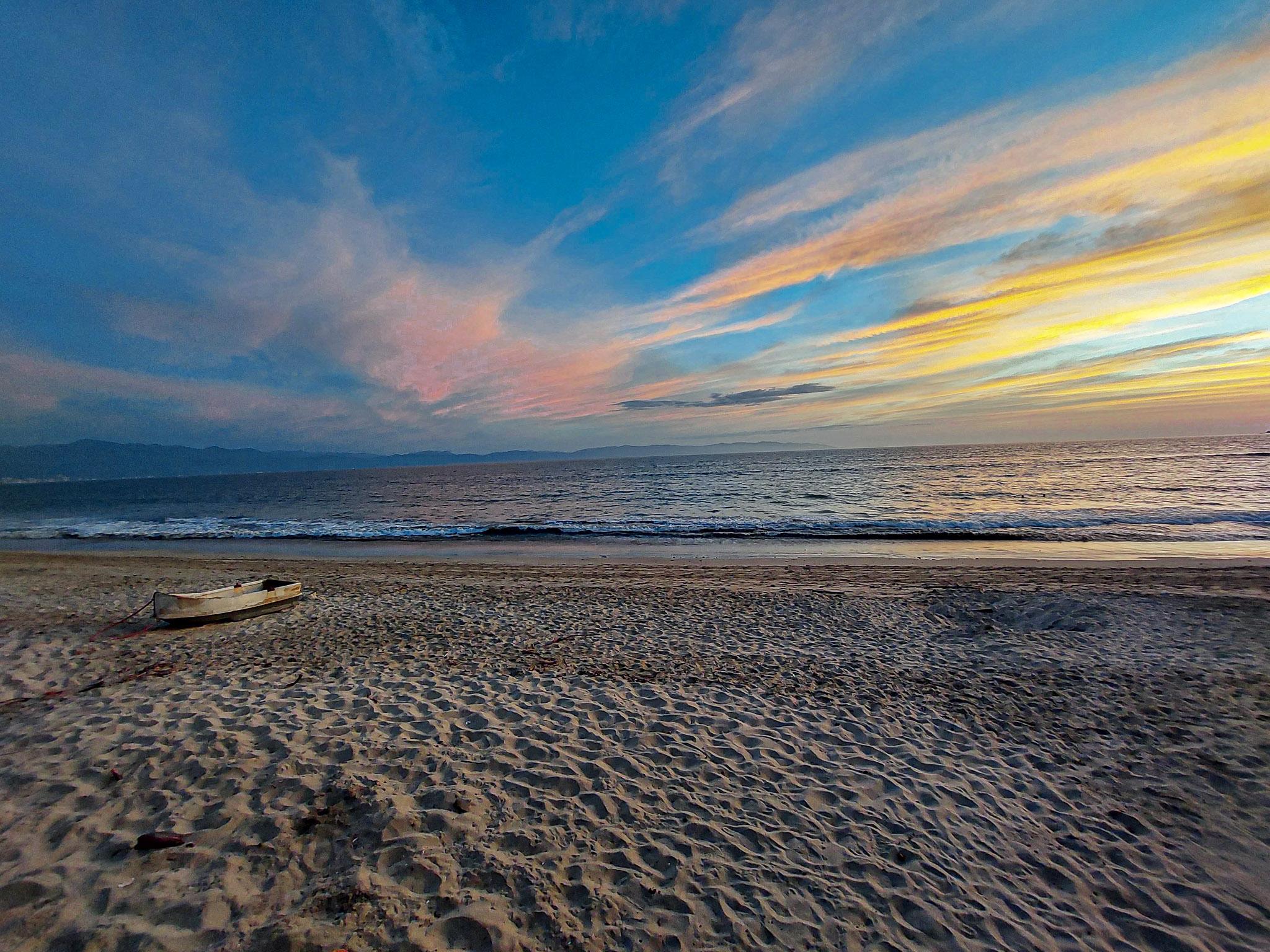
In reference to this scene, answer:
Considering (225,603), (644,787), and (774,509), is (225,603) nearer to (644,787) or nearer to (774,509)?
(644,787)

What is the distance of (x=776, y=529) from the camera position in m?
25.8

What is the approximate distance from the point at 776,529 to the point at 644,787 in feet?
72.3

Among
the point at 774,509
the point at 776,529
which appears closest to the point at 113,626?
the point at 776,529

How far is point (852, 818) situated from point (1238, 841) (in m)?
3.11

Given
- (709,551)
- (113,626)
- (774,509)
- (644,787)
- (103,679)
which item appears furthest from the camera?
(774,509)

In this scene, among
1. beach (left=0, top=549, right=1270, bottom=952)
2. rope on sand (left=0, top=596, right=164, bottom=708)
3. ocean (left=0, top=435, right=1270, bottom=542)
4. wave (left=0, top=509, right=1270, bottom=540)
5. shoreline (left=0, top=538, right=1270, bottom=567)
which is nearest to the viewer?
beach (left=0, top=549, right=1270, bottom=952)

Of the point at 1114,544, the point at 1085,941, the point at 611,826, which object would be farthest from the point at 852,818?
the point at 1114,544

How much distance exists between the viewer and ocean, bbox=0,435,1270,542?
24.2 m

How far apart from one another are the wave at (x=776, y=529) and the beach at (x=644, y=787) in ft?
46.0

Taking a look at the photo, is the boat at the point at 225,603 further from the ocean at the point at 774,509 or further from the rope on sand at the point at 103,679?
the ocean at the point at 774,509

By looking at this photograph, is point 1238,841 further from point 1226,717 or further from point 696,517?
point 696,517

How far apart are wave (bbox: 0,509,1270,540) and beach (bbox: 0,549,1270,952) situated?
1401 cm

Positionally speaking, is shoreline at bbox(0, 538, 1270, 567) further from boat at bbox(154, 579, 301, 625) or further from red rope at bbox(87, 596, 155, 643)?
red rope at bbox(87, 596, 155, 643)

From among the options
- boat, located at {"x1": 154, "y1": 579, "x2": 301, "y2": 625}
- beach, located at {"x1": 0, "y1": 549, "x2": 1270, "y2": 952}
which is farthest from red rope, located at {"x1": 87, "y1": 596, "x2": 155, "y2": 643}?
boat, located at {"x1": 154, "y1": 579, "x2": 301, "y2": 625}
